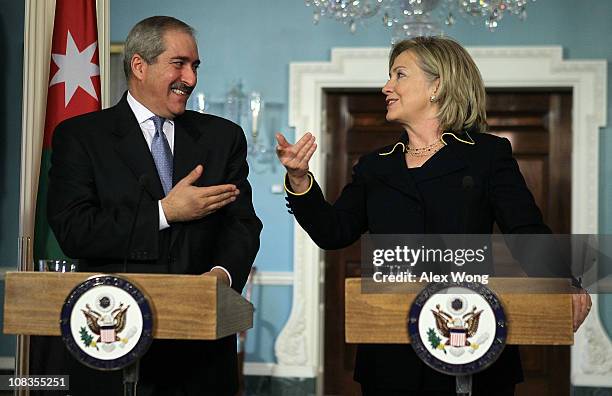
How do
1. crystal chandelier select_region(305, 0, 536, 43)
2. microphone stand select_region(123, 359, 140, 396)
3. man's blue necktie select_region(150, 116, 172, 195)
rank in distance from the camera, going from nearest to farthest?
microphone stand select_region(123, 359, 140, 396)
man's blue necktie select_region(150, 116, 172, 195)
crystal chandelier select_region(305, 0, 536, 43)

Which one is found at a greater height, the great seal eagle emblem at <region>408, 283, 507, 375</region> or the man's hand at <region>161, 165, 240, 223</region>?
the man's hand at <region>161, 165, 240, 223</region>

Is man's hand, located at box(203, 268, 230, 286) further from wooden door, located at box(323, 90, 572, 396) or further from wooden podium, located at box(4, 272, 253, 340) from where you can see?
wooden door, located at box(323, 90, 572, 396)

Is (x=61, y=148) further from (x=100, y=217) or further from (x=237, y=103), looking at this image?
(x=237, y=103)

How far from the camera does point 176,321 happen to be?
78.0 inches

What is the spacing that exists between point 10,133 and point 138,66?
470 cm

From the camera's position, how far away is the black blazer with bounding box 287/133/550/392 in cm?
235

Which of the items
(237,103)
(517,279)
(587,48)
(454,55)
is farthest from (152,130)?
(587,48)

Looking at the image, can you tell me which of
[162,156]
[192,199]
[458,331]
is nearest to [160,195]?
[162,156]

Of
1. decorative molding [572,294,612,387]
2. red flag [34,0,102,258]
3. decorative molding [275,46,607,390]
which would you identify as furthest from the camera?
decorative molding [275,46,607,390]

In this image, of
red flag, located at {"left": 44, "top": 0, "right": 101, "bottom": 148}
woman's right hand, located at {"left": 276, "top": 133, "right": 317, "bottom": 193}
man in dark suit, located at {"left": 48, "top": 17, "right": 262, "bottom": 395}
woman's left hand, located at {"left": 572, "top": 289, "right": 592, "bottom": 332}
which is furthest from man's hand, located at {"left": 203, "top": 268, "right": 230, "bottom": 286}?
red flag, located at {"left": 44, "top": 0, "right": 101, "bottom": 148}

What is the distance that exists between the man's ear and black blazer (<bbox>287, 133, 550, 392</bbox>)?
60cm

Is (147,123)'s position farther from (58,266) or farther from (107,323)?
(107,323)

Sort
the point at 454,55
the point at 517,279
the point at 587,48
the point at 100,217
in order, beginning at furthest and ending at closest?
1. the point at 587,48
2. the point at 454,55
3. the point at 100,217
4. the point at 517,279

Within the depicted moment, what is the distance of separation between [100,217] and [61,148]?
12.3 inches
